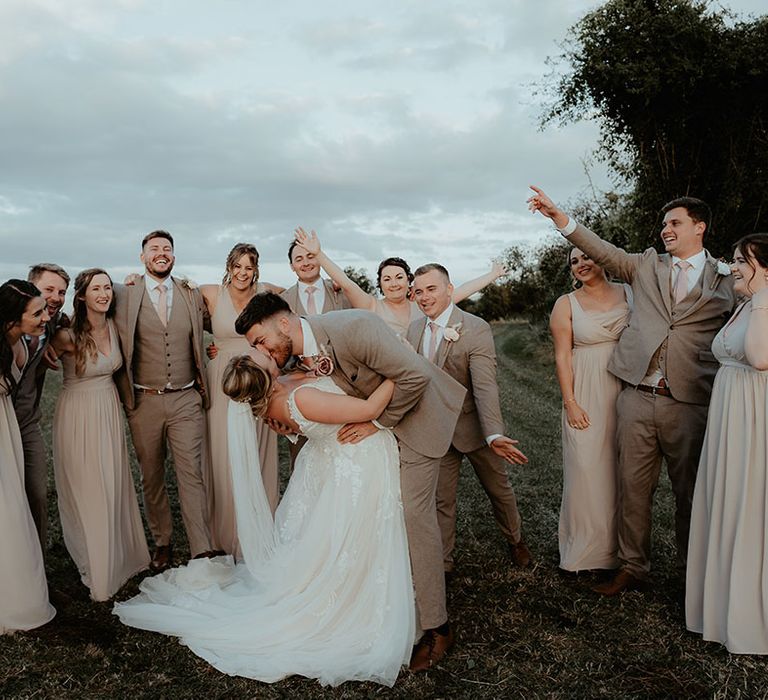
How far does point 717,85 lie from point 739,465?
34.8 feet

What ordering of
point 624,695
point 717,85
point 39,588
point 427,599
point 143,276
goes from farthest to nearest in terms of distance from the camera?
point 717,85 → point 143,276 → point 39,588 → point 427,599 → point 624,695

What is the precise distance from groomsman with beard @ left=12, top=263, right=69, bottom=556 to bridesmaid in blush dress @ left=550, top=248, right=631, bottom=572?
362 cm

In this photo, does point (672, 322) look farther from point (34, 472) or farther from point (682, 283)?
point (34, 472)

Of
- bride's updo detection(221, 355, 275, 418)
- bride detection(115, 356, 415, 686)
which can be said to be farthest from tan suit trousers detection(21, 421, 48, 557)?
bride's updo detection(221, 355, 275, 418)

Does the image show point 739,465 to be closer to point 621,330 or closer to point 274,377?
point 621,330

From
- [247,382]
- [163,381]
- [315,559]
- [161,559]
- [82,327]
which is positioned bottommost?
[161,559]

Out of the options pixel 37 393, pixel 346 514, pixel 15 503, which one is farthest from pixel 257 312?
pixel 37 393

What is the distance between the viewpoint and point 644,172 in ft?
46.1

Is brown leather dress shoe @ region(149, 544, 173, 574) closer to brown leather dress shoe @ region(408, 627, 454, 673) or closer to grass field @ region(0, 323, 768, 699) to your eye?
grass field @ region(0, 323, 768, 699)

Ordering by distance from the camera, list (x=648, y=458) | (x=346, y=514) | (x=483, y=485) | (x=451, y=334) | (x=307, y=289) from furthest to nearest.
Result: 1. (x=307, y=289)
2. (x=483, y=485)
3. (x=451, y=334)
4. (x=648, y=458)
5. (x=346, y=514)

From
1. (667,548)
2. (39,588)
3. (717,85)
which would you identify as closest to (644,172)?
(717,85)

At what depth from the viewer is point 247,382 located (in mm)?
3961

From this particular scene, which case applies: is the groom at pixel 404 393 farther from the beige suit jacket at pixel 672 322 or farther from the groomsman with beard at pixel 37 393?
the groomsman with beard at pixel 37 393

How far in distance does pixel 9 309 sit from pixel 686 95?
12.1 m
